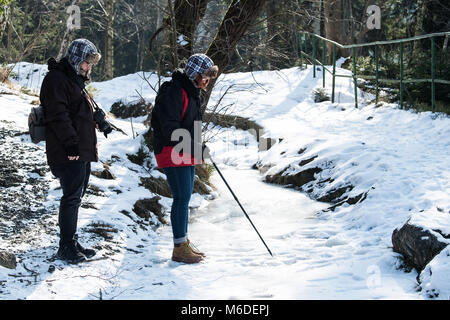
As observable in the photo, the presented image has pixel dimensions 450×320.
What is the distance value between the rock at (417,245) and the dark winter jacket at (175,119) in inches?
73.0

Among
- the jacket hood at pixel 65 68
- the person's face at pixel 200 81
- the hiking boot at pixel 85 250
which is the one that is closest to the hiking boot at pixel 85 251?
the hiking boot at pixel 85 250

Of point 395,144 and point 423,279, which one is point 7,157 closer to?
point 423,279

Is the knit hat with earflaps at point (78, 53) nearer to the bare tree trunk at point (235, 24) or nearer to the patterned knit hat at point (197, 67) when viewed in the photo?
the patterned knit hat at point (197, 67)

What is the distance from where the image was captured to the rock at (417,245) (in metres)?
4.23

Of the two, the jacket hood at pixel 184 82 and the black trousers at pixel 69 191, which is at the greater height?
the jacket hood at pixel 184 82

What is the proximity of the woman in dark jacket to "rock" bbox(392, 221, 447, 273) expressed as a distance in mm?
1831

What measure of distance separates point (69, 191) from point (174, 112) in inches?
42.0

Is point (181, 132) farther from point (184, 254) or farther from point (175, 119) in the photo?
point (184, 254)

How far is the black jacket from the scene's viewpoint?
4.52 meters

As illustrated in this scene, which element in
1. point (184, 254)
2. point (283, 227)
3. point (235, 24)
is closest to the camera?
point (184, 254)

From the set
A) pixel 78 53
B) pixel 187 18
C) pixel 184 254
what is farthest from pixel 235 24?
pixel 184 254

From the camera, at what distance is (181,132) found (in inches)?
182

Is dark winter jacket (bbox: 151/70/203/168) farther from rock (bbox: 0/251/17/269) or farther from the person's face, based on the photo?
rock (bbox: 0/251/17/269)

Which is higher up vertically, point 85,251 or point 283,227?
point 85,251
